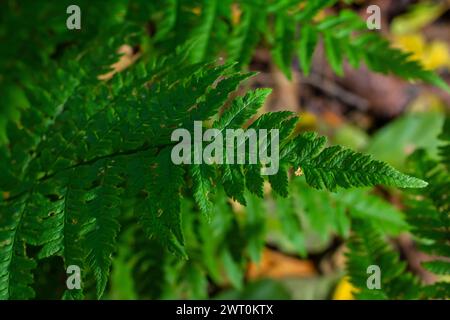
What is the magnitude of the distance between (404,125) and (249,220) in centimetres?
165

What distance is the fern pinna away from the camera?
1.38 meters

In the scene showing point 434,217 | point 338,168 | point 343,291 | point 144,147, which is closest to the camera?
point 338,168

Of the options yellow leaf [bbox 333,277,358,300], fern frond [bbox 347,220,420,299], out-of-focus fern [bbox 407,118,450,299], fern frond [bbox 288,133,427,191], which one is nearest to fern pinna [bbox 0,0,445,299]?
fern frond [bbox 288,133,427,191]

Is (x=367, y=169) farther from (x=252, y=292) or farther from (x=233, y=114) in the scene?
(x=252, y=292)

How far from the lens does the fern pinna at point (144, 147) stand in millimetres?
1383

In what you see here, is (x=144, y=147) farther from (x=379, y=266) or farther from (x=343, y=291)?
(x=343, y=291)

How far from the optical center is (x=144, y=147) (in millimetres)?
1512

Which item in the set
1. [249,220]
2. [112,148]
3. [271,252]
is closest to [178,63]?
[112,148]

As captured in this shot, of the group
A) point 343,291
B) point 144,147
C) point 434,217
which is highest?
point 144,147

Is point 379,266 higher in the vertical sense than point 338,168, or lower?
lower

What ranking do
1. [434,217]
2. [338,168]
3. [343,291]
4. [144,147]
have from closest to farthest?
[338,168], [144,147], [434,217], [343,291]

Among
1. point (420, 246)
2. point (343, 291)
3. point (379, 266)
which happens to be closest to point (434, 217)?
point (420, 246)

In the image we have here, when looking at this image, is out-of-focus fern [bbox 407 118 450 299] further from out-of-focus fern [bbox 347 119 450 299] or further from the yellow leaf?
the yellow leaf

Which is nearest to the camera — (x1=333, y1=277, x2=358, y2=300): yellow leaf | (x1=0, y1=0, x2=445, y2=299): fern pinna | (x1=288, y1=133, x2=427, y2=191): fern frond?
(x1=288, y1=133, x2=427, y2=191): fern frond
